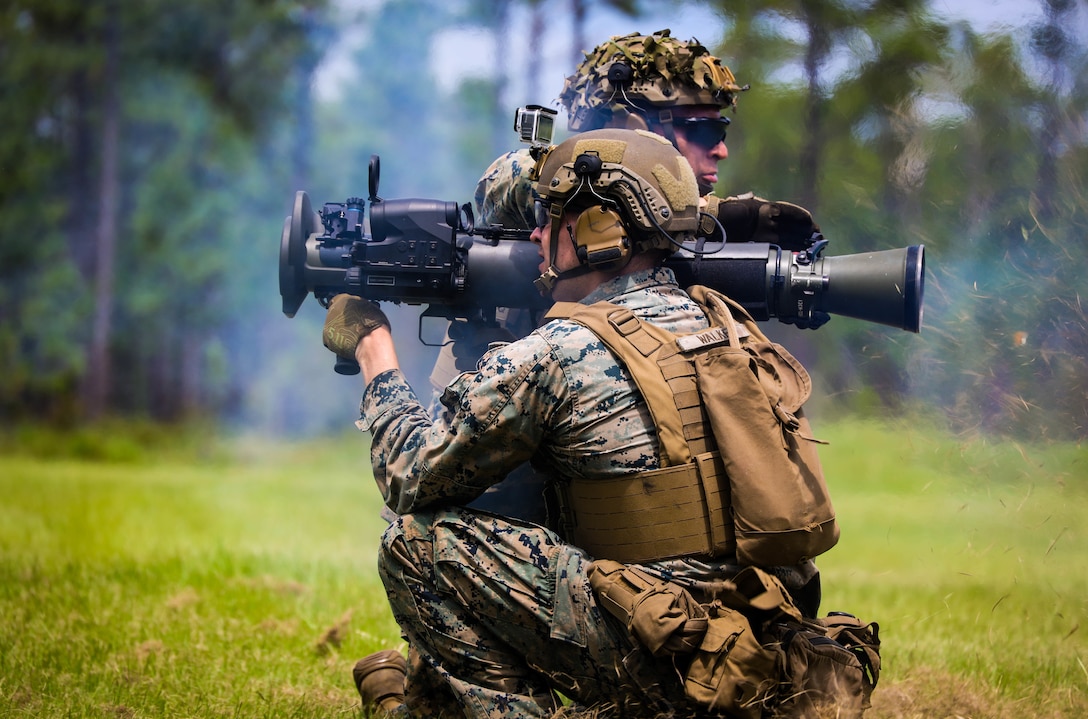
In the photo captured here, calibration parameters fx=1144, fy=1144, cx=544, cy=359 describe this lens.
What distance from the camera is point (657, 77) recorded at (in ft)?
14.3

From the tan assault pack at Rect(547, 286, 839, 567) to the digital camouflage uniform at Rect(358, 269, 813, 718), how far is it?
6cm

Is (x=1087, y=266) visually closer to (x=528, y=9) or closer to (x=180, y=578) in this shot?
(x=180, y=578)

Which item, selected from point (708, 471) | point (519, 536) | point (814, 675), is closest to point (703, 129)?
point (708, 471)

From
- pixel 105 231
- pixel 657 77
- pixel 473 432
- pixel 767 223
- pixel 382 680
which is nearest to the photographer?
pixel 473 432

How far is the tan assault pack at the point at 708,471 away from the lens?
2.97 metres

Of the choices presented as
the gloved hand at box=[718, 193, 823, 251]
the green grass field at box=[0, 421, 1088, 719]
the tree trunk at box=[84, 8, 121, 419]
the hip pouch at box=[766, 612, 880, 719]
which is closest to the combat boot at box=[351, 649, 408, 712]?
the green grass field at box=[0, 421, 1088, 719]

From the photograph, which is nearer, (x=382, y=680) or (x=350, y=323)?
(x=350, y=323)

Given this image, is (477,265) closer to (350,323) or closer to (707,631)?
(350,323)

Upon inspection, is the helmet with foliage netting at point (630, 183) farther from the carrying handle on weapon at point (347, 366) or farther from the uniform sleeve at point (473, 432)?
the carrying handle on weapon at point (347, 366)

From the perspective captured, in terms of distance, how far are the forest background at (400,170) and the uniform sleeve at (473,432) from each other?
219cm

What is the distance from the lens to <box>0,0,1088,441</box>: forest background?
533 cm

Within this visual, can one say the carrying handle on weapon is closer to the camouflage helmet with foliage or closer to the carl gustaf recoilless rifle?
the carl gustaf recoilless rifle

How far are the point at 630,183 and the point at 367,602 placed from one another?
2.93 m

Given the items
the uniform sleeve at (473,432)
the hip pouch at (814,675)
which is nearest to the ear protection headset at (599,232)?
the uniform sleeve at (473,432)
